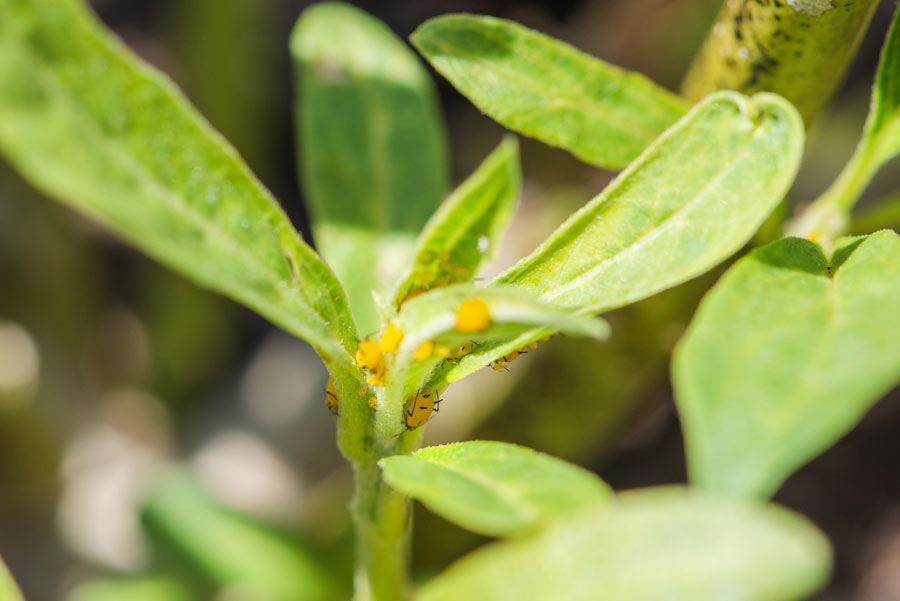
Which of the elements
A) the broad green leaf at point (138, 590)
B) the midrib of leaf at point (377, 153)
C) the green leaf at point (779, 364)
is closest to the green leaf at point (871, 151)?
the green leaf at point (779, 364)

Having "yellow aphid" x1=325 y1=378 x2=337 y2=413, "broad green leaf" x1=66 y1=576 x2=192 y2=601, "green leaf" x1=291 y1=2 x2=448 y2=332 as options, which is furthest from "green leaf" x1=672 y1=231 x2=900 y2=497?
"broad green leaf" x1=66 y1=576 x2=192 y2=601

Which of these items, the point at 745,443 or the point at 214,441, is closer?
the point at 745,443

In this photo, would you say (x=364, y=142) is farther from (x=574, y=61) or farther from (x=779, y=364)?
(x=779, y=364)

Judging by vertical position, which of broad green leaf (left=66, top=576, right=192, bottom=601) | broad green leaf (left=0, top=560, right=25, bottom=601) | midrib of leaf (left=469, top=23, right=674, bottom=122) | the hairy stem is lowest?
broad green leaf (left=66, top=576, right=192, bottom=601)

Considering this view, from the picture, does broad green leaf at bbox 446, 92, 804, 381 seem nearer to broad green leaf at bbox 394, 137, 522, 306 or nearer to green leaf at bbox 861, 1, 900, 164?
broad green leaf at bbox 394, 137, 522, 306

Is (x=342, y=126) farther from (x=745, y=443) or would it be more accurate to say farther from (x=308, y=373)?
(x=308, y=373)

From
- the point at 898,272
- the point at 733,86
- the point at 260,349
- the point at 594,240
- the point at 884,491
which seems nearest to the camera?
the point at 898,272

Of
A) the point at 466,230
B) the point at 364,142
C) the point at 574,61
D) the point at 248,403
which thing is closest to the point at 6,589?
the point at 466,230

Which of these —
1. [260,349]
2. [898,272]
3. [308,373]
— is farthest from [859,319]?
[260,349]
